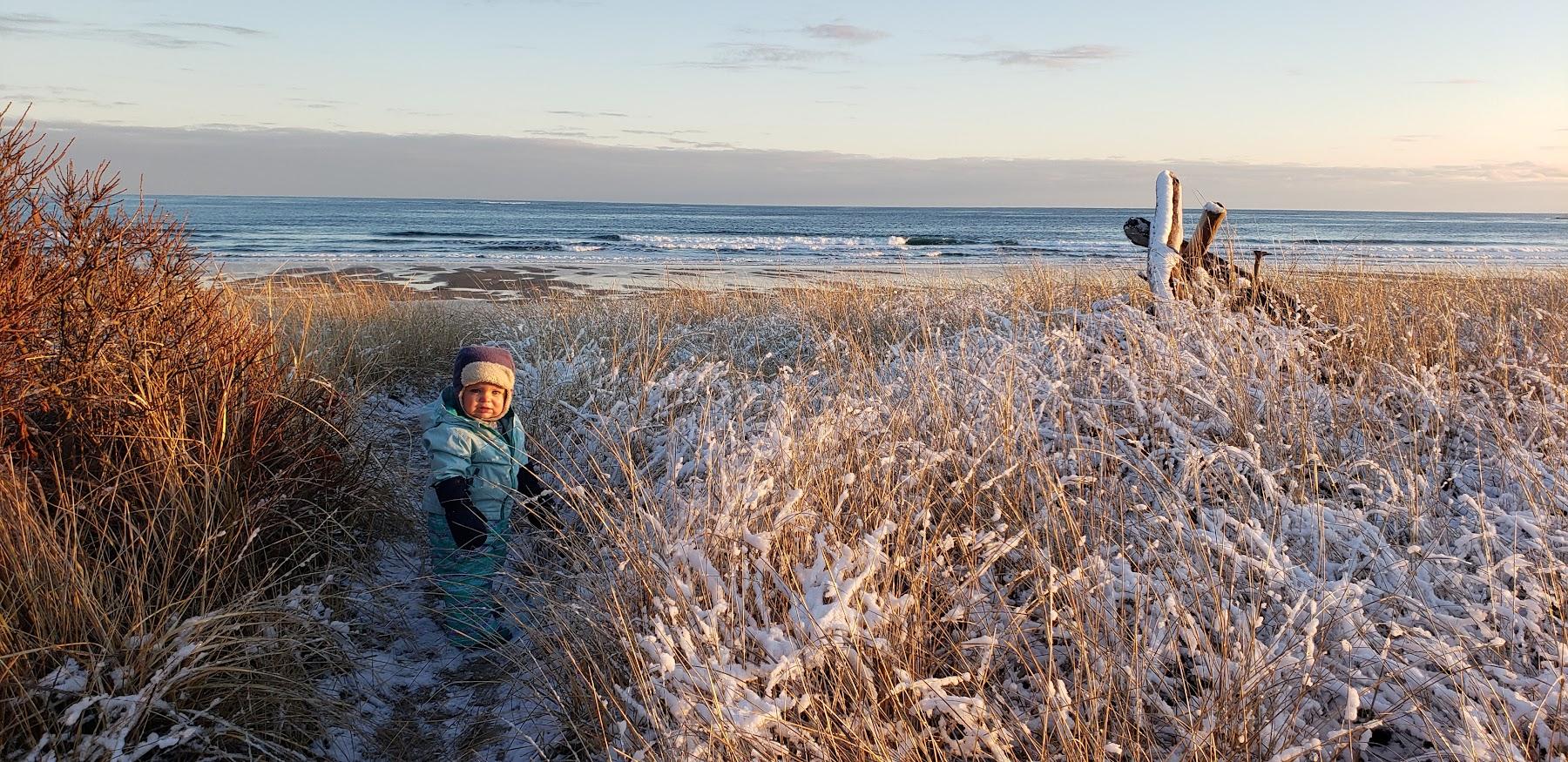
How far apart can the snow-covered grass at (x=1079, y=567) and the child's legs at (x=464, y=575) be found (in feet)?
0.87

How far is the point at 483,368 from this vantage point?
4125 mm

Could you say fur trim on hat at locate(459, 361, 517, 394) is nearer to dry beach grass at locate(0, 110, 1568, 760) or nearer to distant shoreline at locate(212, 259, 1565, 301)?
dry beach grass at locate(0, 110, 1568, 760)

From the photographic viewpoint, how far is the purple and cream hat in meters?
4.11

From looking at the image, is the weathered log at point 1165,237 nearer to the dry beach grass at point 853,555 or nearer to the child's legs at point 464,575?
the dry beach grass at point 853,555

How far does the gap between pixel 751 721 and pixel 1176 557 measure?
1443 millimetres

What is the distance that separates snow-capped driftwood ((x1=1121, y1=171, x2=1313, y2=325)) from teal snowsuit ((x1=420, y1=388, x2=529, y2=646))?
4601mm

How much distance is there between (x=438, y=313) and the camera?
29.7 feet

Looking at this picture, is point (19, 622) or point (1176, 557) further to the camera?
point (1176, 557)

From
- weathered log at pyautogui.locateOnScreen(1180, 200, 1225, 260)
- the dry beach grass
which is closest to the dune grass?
the dry beach grass

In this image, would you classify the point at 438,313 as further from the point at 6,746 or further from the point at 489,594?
the point at 6,746

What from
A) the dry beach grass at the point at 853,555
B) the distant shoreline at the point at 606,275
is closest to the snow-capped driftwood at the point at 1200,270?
the dry beach grass at the point at 853,555

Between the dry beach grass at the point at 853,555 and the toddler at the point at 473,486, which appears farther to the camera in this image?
the toddler at the point at 473,486

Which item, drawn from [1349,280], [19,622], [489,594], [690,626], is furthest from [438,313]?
[1349,280]

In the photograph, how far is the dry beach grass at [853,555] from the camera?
2.24 meters
